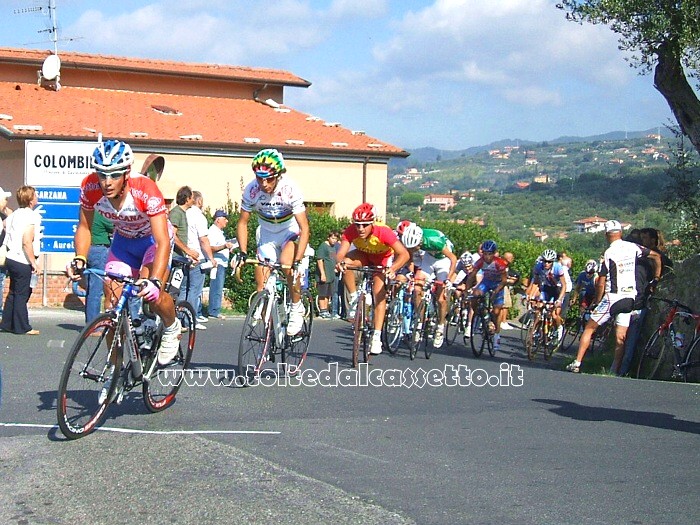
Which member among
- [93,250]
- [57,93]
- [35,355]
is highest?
[57,93]

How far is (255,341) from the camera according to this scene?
956cm

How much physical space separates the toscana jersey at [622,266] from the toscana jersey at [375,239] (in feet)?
10.7

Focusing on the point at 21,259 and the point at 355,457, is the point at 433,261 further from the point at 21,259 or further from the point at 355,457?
the point at 355,457

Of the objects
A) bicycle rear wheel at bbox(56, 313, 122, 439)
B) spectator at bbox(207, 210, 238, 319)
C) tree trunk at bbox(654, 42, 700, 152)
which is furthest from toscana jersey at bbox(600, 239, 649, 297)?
bicycle rear wheel at bbox(56, 313, 122, 439)

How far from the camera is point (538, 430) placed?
8.12 metres

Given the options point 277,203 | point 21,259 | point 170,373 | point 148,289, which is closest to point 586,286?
point 21,259

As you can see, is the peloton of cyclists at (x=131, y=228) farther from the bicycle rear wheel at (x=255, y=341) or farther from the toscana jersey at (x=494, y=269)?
the toscana jersey at (x=494, y=269)

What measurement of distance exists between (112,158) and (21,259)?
7476 mm

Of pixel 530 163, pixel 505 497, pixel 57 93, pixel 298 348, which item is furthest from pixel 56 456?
pixel 530 163

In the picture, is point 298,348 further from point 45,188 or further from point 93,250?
point 45,188

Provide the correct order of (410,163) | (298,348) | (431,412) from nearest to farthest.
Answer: (431,412) → (298,348) → (410,163)

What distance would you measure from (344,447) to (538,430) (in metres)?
1.87

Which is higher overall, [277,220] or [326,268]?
[277,220]

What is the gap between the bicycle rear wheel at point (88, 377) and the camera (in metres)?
6.59
